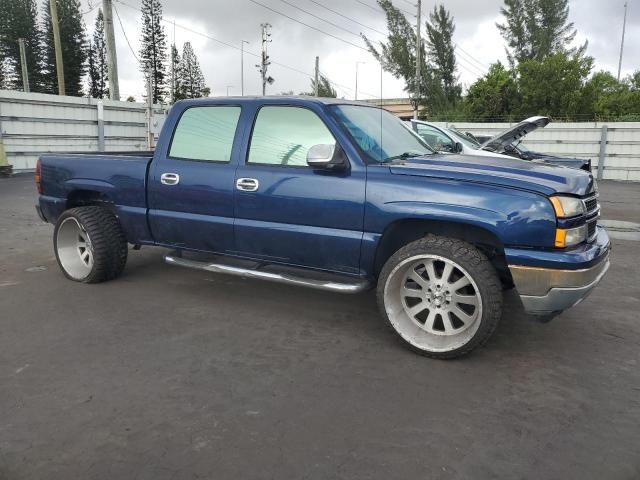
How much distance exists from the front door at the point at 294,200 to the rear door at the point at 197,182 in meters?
0.17

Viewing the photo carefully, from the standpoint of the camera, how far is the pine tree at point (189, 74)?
74.0 metres

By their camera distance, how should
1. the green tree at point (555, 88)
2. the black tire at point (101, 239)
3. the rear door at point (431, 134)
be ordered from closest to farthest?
the black tire at point (101, 239)
the rear door at point (431, 134)
the green tree at point (555, 88)

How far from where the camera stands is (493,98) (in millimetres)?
32562

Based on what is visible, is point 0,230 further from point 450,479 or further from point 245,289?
point 450,479

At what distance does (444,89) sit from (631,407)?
47.0 m

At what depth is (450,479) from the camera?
2.38m

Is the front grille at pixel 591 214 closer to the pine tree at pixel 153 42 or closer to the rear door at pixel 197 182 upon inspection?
the rear door at pixel 197 182

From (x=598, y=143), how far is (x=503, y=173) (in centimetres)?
1759

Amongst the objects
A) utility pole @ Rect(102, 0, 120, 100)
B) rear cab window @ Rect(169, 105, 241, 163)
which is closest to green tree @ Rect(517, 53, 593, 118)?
utility pole @ Rect(102, 0, 120, 100)

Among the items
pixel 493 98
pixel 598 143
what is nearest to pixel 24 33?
pixel 493 98

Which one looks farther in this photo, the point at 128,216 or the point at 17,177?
the point at 17,177

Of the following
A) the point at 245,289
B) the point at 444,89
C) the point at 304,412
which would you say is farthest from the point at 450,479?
the point at 444,89

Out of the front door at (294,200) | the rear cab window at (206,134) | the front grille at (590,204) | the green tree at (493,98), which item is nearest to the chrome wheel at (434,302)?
the front door at (294,200)

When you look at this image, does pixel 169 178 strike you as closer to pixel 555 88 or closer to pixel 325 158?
pixel 325 158
